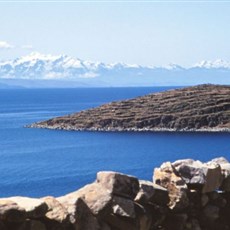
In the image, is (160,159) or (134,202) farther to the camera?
(160,159)

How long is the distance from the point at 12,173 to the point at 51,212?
82.3 m

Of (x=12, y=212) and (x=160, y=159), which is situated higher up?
(x=12, y=212)

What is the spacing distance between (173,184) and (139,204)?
0.88 metres

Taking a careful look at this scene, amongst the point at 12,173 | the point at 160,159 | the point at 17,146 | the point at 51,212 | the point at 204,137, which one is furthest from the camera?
the point at 204,137

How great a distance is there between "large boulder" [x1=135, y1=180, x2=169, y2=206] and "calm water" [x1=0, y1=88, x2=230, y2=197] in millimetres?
60243

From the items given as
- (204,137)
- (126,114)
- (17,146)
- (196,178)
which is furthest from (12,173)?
(126,114)

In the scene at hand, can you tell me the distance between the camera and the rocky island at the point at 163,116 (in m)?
170

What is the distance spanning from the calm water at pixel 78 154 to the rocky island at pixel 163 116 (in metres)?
11.5

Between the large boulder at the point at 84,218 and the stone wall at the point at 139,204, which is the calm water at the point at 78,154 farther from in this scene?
the large boulder at the point at 84,218

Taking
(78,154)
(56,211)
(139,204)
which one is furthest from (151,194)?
(78,154)

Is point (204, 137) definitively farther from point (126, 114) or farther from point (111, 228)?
point (111, 228)

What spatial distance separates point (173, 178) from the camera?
30.5 ft

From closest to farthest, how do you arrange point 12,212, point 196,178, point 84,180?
point 12,212 → point 196,178 → point 84,180

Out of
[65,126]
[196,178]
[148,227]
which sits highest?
[196,178]
